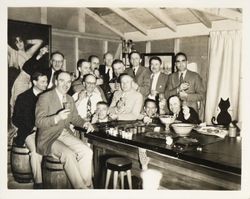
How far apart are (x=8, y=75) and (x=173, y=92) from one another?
1.30 meters

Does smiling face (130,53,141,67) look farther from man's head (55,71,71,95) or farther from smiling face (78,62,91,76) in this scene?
man's head (55,71,71,95)

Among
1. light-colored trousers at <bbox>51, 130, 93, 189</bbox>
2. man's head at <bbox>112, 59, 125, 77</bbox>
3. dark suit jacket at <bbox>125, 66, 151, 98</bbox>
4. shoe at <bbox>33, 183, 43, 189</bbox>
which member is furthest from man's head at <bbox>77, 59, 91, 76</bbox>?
shoe at <bbox>33, 183, 43, 189</bbox>

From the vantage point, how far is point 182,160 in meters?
1.59

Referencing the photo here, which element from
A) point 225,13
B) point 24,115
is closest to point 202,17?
point 225,13

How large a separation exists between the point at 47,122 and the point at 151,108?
902 millimetres

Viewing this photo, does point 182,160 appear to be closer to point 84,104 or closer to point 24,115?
point 84,104

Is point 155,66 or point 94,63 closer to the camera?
point 155,66

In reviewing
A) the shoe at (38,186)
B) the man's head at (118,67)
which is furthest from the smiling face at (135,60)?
the shoe at (38,186)
